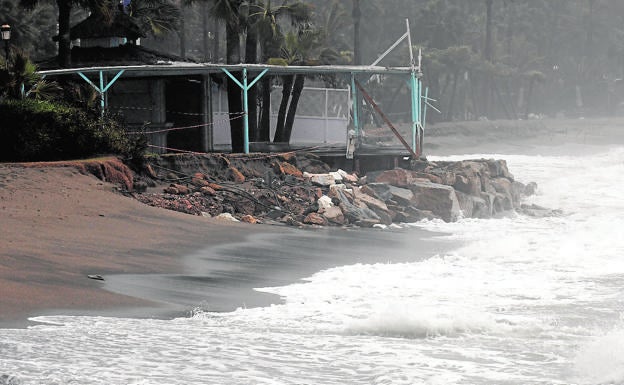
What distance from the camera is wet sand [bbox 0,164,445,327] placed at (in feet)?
40.8

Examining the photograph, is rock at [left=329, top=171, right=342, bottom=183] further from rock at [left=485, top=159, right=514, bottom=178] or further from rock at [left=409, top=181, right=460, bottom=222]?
rock at [left=485, top=159, right=514, bottom=178]

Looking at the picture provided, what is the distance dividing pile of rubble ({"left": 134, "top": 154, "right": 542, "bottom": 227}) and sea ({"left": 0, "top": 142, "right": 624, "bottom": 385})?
577 cm

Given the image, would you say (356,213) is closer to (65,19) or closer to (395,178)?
(395,178)

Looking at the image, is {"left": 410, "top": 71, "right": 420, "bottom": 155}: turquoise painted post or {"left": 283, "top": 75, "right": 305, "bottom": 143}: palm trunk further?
{"left": 283, "top": 75, "right": 305, "bottom": 143}: palm trunk

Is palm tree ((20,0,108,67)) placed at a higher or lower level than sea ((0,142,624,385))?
higher

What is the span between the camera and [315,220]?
2341 cm

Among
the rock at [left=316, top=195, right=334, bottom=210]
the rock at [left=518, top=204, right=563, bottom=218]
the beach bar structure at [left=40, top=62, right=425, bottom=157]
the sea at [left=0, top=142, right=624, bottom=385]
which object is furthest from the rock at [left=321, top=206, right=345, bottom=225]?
the rock at [left=518, top=204, right=563, bottom=218]

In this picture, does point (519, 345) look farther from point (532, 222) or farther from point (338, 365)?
point (532, 222)

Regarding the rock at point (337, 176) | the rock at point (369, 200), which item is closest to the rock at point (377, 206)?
the rock at point (369, 200)

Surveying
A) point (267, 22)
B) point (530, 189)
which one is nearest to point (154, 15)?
point (267, 22)

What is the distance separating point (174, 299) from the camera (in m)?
13.1

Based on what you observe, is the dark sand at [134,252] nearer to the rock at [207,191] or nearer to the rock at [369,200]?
the rock at [369,200]

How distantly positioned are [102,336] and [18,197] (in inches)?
304

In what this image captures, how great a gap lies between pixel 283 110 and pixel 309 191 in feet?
25.7
